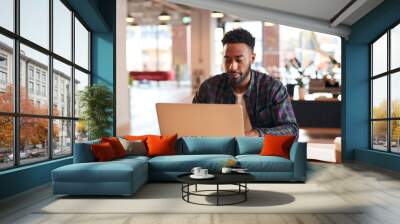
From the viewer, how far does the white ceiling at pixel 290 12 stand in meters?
9.00

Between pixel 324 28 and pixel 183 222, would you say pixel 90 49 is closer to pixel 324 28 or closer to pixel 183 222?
pixel 324 28

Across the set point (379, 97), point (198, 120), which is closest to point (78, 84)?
point (198, 120)

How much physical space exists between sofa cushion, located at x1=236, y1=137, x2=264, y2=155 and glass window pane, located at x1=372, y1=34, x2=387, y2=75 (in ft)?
12.0

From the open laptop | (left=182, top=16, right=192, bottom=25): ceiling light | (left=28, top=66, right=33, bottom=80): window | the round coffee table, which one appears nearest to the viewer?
the round coffee table

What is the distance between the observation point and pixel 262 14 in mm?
9570

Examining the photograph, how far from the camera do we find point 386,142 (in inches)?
356

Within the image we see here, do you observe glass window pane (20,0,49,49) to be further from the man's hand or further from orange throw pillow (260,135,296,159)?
the man's hand

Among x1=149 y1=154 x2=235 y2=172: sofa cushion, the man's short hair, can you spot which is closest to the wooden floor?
x1=149 y1=154 x2=235 y2=172: sofa cushion

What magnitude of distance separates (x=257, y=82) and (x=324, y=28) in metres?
1.91

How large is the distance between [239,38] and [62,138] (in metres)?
4.36

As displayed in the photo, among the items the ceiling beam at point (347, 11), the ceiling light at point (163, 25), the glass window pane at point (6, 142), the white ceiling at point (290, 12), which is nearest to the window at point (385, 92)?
the white ceiling at point (290, 12)

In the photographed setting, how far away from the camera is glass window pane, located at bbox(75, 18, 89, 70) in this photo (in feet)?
28.3

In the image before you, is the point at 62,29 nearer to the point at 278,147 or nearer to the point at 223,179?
the point at 278,147

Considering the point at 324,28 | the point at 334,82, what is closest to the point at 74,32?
the point at 324,28
